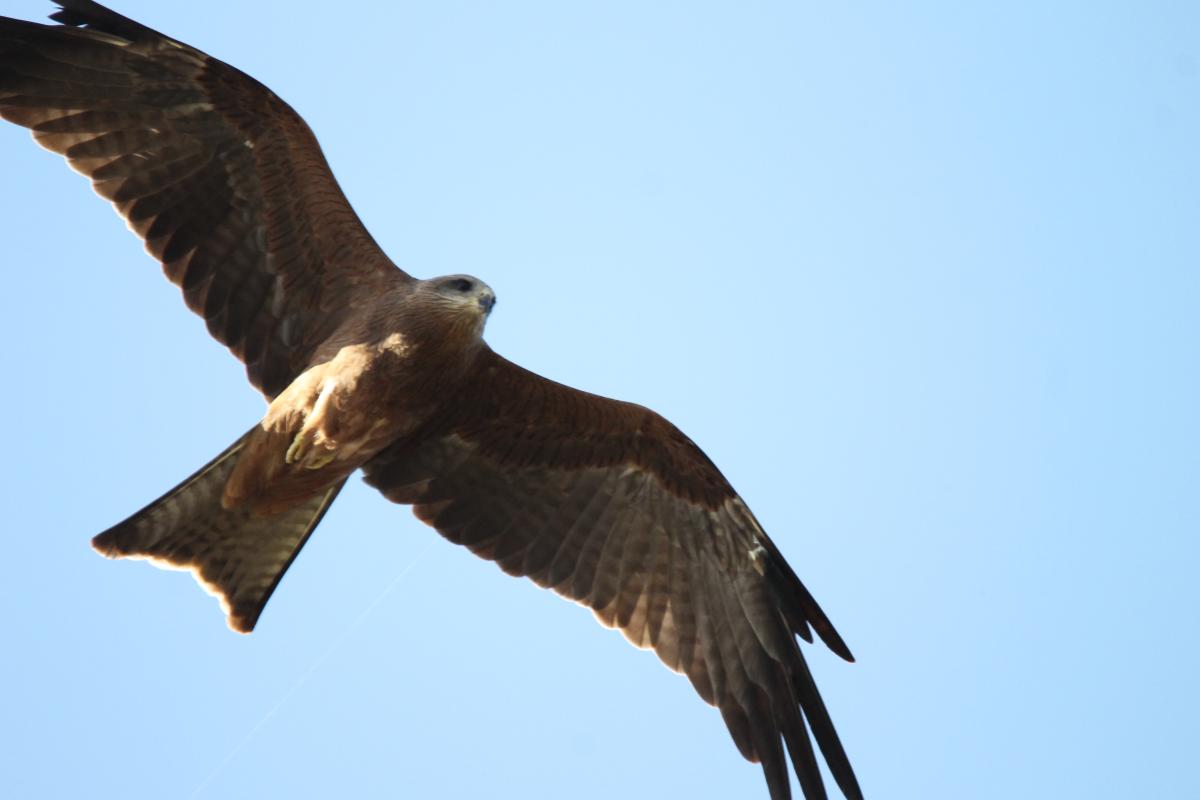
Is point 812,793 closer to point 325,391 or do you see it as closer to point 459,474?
point 459,474

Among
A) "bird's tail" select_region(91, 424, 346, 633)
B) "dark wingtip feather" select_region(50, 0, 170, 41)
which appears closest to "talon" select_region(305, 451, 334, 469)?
"bird's tail" select_region(91, 424, 346, 633)

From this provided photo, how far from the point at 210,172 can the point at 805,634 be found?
188 inches

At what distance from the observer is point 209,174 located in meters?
10.1

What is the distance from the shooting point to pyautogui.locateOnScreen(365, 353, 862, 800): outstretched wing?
34.2 ft

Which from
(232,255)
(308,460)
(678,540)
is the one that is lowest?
(308,460)

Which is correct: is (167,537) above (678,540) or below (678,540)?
below

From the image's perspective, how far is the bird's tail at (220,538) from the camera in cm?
951

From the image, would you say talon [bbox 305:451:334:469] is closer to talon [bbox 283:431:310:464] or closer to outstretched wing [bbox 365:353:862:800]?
talon [bbox 283:431:310:464]

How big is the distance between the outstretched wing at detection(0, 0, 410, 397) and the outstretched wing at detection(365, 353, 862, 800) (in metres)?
1.11

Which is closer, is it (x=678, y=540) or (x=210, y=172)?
(x=210, y=172)

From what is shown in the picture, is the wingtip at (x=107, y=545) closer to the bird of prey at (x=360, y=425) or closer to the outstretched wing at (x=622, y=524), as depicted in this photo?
the bird of prey at (x=360, y=425)

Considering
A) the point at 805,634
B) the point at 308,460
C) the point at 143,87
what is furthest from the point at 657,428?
the point at 143,87

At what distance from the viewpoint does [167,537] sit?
9.62m

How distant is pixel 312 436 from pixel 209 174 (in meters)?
1.82
